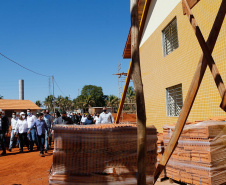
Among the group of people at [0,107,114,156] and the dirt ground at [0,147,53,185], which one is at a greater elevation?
the group of people at [0,107,114,156]

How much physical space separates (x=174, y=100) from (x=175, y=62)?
157cm

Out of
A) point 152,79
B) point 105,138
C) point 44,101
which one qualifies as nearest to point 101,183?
point 105,138

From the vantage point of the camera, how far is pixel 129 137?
10.1 ft

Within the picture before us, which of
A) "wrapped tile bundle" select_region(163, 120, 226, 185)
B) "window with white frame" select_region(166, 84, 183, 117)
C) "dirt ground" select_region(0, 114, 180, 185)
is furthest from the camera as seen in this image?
"window with white frame" select_region(166, 84, 183, 117)

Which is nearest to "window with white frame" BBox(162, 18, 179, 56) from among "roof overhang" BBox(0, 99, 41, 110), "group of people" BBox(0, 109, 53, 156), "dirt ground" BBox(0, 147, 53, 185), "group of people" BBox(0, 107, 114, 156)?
"group of people" BBox(0, 107, 114, 156)

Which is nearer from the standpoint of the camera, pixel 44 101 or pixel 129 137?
pixel 129 137

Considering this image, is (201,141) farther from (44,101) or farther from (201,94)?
(44,101)

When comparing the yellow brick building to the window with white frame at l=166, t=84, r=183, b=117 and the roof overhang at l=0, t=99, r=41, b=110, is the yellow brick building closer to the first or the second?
the window with white frame at l=166, t=84, r=183, b=117

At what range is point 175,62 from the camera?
803cm

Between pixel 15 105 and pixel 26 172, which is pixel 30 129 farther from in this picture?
pixel 15 105

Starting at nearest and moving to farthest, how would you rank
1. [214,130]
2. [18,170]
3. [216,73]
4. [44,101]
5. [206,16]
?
[216,73] < [214,130] < [206,16] < [18,170] < [44,101]

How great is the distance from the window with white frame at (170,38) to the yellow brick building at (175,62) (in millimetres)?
63

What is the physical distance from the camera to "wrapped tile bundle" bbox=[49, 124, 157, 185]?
2.97 m

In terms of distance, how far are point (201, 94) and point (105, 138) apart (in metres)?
4.30
